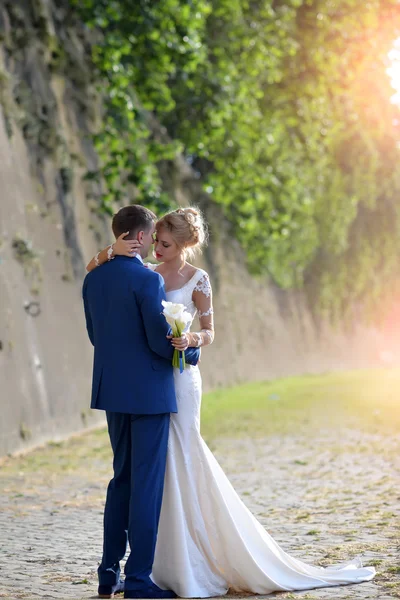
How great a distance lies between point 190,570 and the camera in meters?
5.55

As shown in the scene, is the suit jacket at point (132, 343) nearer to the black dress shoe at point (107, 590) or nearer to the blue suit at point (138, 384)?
the blue suit at point (138, 384)

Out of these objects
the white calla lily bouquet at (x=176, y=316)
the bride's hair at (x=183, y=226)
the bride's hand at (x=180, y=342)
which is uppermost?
the bride's hair at (x=183, y=226)

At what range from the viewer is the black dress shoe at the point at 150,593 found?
5.43 metres

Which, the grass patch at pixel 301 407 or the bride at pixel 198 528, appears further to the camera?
the grass patch at pixel 301 407

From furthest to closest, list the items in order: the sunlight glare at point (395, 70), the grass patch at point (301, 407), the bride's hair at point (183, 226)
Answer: the sunlight glare at point (395, 70) < the grass patch at point (301, 407) < the bride's hair at point (183, 226)

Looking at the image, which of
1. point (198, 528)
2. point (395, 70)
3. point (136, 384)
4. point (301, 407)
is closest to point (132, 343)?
point (136, 384)

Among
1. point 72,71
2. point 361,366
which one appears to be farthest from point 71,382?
point 361,366

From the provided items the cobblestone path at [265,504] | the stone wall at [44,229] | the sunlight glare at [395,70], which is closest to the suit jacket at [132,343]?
the cobblestone path at [265,504]

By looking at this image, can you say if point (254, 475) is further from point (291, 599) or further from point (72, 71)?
point (72, 71)

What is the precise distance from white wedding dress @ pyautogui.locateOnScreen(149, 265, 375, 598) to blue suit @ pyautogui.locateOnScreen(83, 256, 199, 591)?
6.2 inches

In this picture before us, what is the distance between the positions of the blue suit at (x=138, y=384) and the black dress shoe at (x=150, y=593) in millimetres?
26

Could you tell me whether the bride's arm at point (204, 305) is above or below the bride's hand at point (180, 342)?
above

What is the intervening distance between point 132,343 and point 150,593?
1.22 meters

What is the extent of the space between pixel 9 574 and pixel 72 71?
454 inches
